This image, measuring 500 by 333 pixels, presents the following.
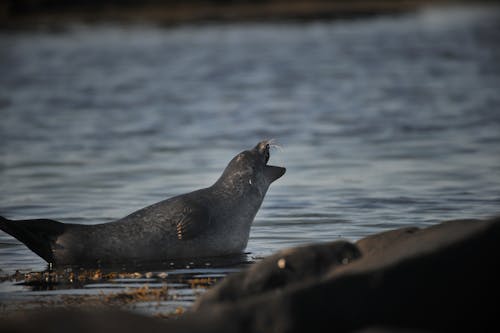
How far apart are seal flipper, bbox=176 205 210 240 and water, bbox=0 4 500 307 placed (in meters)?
0.40

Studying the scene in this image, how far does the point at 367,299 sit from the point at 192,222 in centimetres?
375

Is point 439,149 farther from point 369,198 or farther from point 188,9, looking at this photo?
point 188,9

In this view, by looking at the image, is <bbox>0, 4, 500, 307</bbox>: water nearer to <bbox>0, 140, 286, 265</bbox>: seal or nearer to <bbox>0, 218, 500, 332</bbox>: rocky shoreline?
<bbox>0, 140, 286, 265</bbox>: seal

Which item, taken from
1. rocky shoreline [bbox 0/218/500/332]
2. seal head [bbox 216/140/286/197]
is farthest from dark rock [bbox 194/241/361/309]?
seal head [bbox 216/140/286/197]

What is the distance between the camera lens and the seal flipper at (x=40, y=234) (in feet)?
31.2

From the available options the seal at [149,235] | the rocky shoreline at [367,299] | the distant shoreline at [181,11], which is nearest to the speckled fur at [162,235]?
the seal at [149,235]

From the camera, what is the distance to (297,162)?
52.9ft

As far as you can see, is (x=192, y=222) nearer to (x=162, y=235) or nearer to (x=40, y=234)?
(x=162, y=235)

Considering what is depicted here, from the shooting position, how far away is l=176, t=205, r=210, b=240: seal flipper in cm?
937

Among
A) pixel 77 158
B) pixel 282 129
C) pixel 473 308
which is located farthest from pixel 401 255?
pixel 282 129

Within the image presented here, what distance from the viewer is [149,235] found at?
31.1 ft

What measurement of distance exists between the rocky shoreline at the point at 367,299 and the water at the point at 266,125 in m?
1.86

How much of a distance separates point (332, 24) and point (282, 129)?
90.2 feet

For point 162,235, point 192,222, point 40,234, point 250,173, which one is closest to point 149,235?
point 162,235
